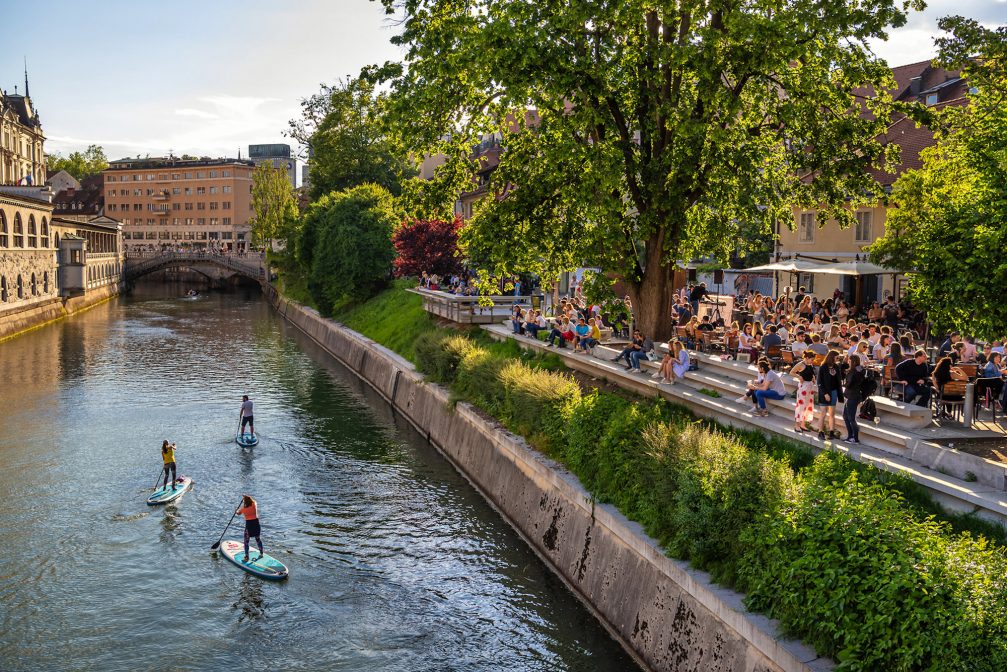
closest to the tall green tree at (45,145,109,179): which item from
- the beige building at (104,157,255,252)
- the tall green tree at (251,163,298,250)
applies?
the beige building at (104,157,255,252)

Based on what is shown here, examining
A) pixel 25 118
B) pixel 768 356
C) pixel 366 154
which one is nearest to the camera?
pixel 768 356

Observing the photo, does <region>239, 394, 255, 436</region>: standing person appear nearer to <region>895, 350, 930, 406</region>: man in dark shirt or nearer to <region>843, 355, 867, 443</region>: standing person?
<region>843, 355, 867, 443</region>: standing person

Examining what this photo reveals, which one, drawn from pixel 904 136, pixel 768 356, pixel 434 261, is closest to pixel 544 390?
pixel 768 356

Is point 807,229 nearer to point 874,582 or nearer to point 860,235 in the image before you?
point 860,235

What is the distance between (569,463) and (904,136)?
90.9 ft

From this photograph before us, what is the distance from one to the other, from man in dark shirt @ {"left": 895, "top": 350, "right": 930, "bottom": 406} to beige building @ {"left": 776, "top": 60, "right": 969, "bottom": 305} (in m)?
16.5

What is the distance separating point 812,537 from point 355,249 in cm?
4918

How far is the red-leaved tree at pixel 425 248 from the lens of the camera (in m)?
52.4

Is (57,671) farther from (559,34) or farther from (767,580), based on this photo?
(559,34)

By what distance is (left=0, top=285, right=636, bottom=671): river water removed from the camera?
16266 mm

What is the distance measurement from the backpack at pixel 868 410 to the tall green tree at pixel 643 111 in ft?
18.2

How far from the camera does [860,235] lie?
125 ft

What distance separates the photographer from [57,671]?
15406 mm

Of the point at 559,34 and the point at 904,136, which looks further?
the point at 904,136
